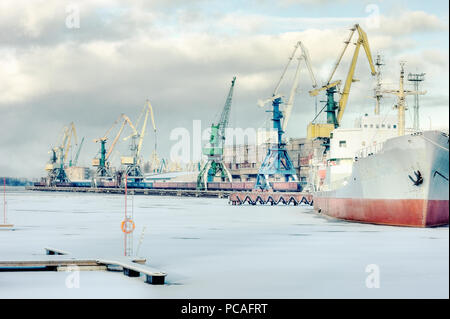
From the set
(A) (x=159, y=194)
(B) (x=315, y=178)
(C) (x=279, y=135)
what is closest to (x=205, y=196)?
(A) (x=159, y=194)

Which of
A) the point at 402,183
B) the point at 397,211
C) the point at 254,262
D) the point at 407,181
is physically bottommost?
the point at 254,262

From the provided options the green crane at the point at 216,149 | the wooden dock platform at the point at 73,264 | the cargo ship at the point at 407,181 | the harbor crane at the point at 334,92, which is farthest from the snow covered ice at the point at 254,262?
the green crane at the point at 216,149

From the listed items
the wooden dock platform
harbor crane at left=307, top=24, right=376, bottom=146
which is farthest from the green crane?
the wooden dock platform

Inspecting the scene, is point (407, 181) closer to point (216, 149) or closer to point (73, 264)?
point (73, 264)

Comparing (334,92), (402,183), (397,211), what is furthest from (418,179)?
(334,92)

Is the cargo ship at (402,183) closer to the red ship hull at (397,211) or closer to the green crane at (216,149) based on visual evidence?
the red ship hull at (397,211)

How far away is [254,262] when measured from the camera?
82.1ft

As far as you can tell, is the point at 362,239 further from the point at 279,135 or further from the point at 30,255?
the point at 279,135

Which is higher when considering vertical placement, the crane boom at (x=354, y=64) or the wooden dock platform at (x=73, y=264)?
the crane boom at (x=354, y=64)

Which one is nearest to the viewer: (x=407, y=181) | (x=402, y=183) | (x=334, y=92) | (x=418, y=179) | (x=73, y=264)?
(x=73, y=264)

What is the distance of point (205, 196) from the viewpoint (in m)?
149

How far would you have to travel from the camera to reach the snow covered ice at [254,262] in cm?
1869

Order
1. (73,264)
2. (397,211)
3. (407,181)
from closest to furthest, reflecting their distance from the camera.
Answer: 1. (73,264)
2. (407,181)
3. (397,211)

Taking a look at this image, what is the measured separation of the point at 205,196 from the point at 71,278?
12777 cm
